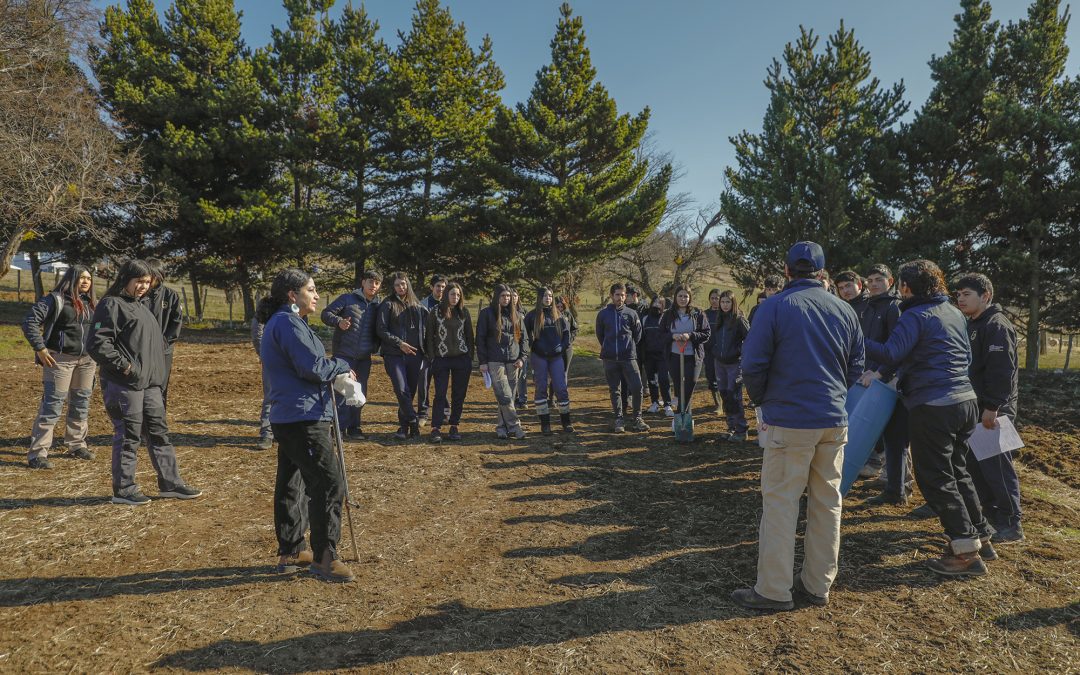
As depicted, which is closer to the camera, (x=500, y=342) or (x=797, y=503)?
(x=797, y=503)

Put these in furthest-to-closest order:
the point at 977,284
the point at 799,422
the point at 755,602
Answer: the point at 977,284
the point at 755,602
the point at 799,422

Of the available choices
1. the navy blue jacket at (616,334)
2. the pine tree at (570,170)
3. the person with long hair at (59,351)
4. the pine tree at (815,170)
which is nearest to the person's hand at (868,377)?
the navy blue jacket at (616,334)

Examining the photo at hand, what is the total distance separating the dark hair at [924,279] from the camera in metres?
4.10

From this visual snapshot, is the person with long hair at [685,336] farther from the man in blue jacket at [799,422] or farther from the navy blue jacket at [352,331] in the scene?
the man in blue jacket at [799,422]

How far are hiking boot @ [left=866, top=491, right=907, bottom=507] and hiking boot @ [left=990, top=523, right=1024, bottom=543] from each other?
2.78 ft

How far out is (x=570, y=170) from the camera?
74.1 ft

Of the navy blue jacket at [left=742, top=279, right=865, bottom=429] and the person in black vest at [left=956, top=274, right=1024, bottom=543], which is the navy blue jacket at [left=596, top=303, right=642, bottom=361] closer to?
the person in black vest at [left=956, top=274, right=1024, bottom=543]

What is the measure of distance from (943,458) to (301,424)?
434 cm

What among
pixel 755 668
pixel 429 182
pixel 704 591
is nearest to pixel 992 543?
pixel 704 591

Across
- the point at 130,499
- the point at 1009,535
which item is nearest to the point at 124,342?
the point at 130,499

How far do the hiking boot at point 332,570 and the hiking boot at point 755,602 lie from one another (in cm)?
254

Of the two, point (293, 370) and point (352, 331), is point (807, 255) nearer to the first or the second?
point (293, 370)

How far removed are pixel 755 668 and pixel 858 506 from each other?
2.98m

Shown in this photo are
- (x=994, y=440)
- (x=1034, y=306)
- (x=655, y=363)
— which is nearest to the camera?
(x=994, y=440)
